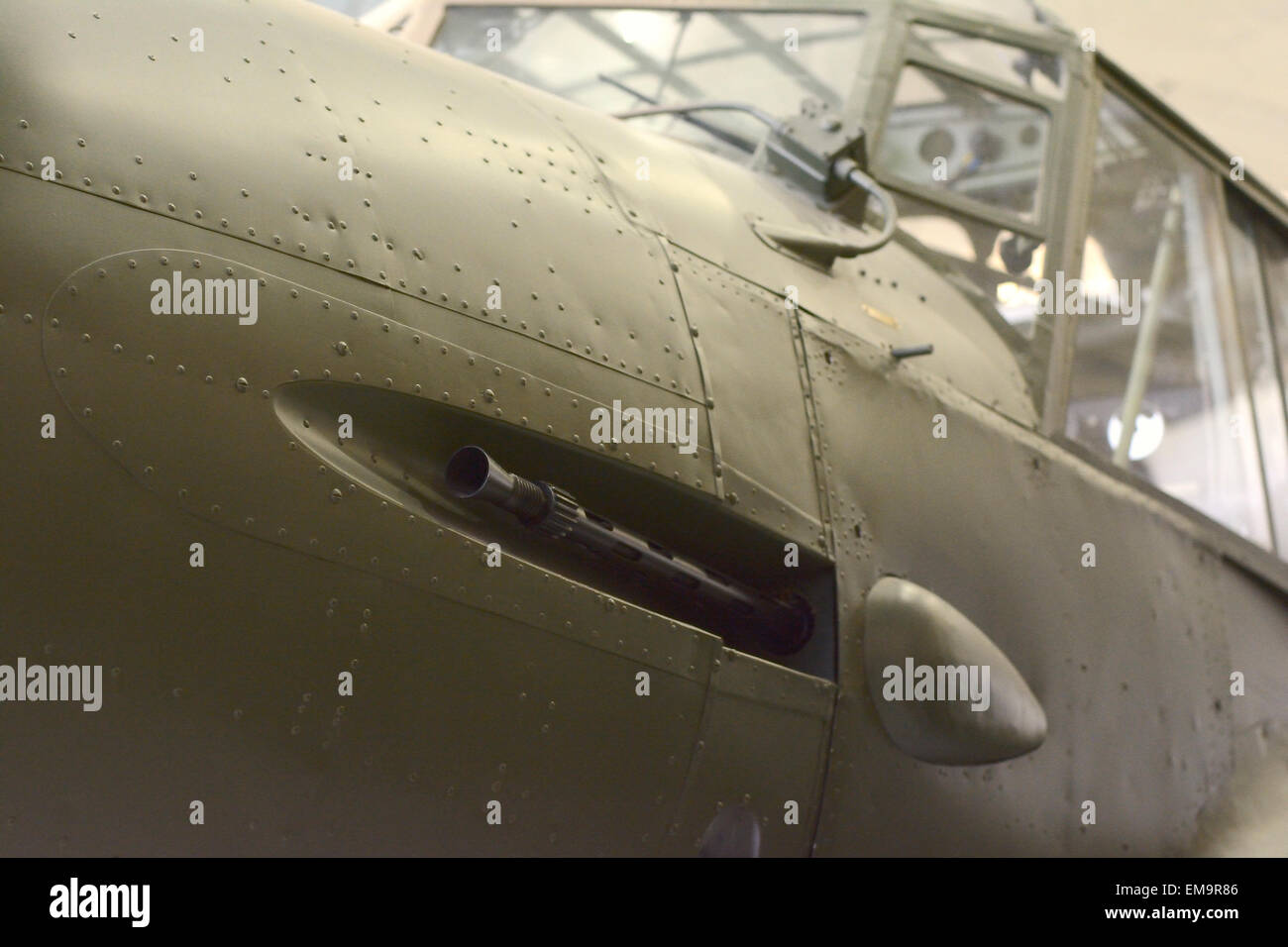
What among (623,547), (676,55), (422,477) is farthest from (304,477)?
(676,55)

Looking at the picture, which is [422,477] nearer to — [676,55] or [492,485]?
[492,485]

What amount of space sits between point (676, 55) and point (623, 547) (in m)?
2.59

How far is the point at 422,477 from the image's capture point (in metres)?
2.43

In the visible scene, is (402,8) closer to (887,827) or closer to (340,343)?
(340,343)

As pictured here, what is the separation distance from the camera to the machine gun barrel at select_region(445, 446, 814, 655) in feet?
7.97

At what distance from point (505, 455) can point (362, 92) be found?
31.8 inches

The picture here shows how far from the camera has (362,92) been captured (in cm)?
263

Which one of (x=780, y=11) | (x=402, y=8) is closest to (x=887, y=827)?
(x=780, y=11)

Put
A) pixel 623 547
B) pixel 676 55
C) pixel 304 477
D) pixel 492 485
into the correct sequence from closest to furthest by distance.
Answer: pixel 304 477 → pixel 492 485 → pixel 623 547 → pixel 676 55

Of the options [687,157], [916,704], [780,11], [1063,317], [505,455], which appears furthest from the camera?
[780,11]

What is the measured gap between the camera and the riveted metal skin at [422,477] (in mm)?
2062

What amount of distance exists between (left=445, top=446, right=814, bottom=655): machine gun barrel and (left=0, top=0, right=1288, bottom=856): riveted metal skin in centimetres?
6

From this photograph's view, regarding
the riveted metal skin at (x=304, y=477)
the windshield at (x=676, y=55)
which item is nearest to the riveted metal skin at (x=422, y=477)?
the riveted metal skin at (x=304, y=477)

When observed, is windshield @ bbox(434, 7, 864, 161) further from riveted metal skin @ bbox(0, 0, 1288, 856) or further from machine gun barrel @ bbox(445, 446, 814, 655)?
machine gun barrel @ bbox(445, 446, 814, 655)
